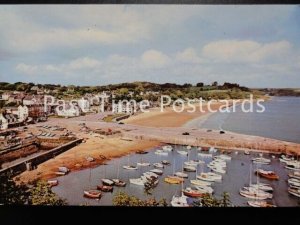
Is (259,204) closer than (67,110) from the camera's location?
Yes

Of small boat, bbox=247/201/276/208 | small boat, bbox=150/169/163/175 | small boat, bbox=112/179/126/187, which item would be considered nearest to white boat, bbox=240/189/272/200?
small boat, bbox=247/201/276/208

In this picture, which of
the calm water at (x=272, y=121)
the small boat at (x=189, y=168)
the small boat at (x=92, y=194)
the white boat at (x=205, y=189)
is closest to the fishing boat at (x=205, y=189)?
the white boat at (x=205, y=189)

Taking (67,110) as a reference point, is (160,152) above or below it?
below

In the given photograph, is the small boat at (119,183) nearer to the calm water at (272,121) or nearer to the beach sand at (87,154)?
the beach sand at (87,154)

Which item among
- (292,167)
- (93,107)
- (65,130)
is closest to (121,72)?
(93,107)

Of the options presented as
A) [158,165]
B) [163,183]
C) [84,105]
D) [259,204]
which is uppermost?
[84,105]

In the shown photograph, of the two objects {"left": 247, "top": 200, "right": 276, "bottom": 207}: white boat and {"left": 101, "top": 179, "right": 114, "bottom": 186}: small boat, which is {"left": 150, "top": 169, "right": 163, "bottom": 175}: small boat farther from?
{"left": 247, "top": 200, "right": 276, "bottom": 207}: white boat

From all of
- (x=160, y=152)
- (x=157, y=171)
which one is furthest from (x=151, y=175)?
(x=160, y=152)

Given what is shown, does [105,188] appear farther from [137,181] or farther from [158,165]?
[158,165]
